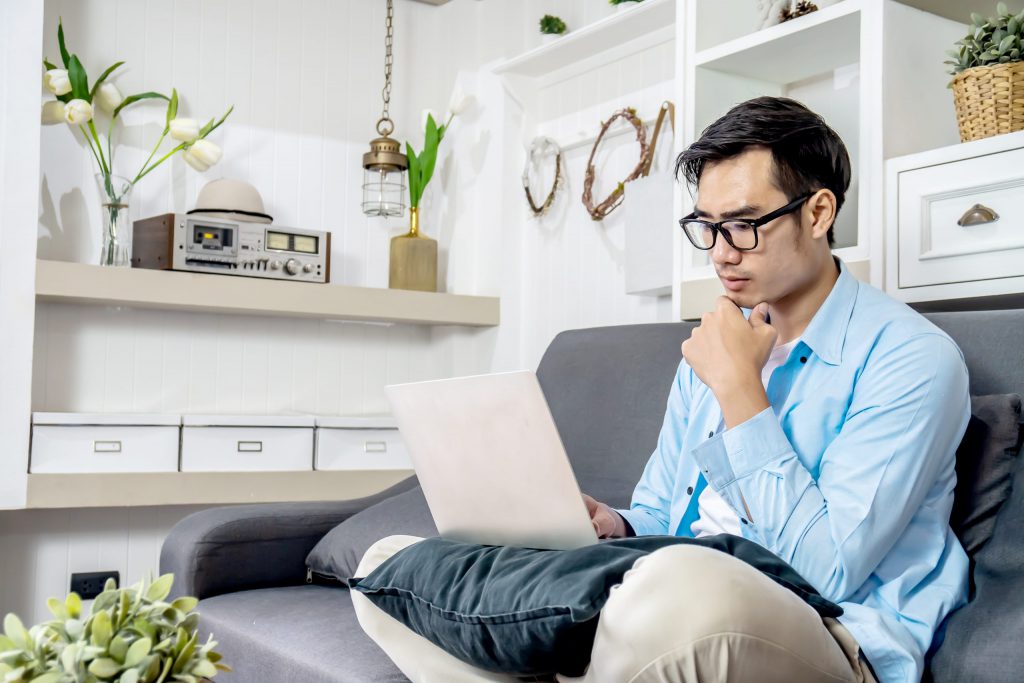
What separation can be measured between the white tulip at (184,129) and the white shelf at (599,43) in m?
0.99

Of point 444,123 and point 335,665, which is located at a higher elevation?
point 444,123

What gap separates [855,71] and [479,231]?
154 centimetres

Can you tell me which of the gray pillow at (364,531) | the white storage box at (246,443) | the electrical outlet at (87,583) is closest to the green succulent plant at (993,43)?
the gray pillow at (364,531)

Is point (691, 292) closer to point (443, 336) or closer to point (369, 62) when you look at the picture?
point (443, 336)

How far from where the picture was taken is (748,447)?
143 centimetres

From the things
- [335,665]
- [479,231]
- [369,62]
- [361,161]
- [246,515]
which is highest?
[369,62]

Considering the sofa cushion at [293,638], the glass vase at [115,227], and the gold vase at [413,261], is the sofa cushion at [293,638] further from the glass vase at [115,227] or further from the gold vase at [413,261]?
the gold vase at [413,261]

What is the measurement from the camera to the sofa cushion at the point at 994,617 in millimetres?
1256

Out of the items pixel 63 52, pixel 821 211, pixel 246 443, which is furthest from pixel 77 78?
pixel 821 211

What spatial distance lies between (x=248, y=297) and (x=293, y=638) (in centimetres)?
165

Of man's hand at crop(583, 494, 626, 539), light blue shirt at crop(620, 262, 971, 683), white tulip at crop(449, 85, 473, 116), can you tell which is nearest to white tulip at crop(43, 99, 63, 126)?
white tulip at crop(449, 85, 473, 116)

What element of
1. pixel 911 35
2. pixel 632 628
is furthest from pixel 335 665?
pixel 911 35

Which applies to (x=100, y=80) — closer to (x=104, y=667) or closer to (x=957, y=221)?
(x=957, y=221)

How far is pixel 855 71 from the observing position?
2.51 metres
